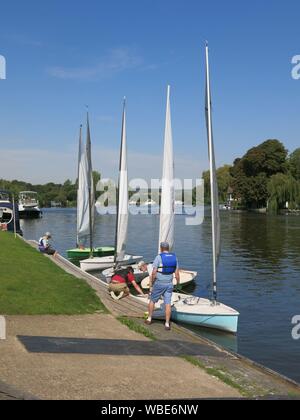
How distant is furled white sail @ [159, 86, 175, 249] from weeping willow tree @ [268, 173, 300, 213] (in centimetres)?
8540

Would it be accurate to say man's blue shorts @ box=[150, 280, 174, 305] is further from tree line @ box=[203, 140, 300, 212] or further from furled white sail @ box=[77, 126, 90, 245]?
tree line @ box=[203, 140, 300, 212]

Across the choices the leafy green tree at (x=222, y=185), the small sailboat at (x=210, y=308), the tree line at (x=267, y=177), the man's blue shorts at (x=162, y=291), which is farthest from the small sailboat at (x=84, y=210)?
the leafy green tree at (x=222, y=185)

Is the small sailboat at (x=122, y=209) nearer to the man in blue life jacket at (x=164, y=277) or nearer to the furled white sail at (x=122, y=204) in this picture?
the furled white sail at (x=122, y=204)

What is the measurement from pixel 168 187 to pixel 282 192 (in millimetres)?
87499

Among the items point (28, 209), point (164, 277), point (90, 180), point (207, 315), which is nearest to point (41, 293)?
point (164, 277)

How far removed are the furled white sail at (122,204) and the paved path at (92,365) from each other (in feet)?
42.6

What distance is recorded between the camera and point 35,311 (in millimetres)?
12781

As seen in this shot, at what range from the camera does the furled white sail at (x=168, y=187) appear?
22.6 metres

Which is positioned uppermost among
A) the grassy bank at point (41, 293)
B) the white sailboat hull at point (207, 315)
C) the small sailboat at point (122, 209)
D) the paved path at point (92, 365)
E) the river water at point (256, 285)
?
the small sailboat at point (122, 209)

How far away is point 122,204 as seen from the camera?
25984 mm

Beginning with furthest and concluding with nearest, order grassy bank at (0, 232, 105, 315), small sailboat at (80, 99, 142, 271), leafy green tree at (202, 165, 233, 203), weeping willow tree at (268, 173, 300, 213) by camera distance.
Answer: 1. leafy green tree at (202, 165, 233, 203)
2. weeping willow tree at (268, 173, 300, 213)
3. small sailboat at (80, 99, 142, 271)
4. grassy bank at (0, 232, 105, 315)

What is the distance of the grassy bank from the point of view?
13.0 metres

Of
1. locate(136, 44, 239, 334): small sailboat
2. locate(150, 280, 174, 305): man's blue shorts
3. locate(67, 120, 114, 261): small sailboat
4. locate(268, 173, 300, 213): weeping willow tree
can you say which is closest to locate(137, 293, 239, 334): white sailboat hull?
locate(136, 44, 239, 334): small sailboat
